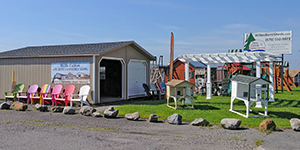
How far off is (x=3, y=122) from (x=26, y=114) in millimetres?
1672

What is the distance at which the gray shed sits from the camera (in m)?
13.1

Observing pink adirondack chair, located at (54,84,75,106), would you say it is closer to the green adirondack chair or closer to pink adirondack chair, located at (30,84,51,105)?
pink adirondack chair, located at (30,84,51,105)

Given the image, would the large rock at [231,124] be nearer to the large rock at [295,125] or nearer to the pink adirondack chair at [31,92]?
the large rock at [295,125]

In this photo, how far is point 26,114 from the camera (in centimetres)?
1066

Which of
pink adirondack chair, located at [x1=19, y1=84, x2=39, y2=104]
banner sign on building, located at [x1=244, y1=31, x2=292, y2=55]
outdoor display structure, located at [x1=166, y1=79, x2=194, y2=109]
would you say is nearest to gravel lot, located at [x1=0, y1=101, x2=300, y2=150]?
outdoor display structure, located at [x1=166, y1=79, x2=194, y2=109]

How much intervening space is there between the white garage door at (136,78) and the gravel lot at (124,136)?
6.66m

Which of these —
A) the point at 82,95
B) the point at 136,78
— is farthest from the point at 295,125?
the point at 136,78

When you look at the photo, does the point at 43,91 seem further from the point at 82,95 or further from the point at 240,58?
the point at 240,58

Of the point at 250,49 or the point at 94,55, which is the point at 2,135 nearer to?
the point at 94,55

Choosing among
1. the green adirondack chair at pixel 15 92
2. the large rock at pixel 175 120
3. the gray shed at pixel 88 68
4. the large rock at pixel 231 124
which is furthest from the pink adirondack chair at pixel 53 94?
the large rock at pixel 231 124

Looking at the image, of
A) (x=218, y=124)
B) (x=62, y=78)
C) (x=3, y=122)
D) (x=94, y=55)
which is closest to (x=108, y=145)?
(x=218, y=124)

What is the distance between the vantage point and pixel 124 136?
22.8 ft

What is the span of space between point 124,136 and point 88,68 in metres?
6.70

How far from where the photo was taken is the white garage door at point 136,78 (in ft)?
52.0
